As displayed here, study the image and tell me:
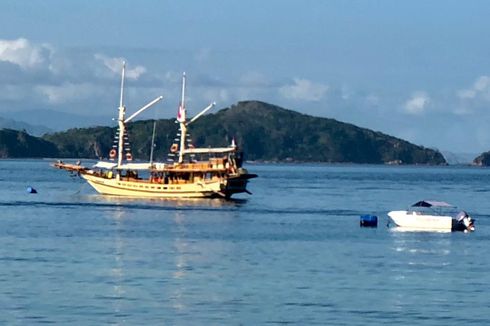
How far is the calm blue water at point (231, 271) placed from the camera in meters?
54.9

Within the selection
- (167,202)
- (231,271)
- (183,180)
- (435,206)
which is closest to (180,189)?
(183,180)

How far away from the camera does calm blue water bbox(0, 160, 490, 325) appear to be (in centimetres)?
5494

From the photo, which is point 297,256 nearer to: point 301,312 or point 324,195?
point 301,312

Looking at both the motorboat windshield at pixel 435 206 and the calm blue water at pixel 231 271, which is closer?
the calm blue water at pixel 231 271

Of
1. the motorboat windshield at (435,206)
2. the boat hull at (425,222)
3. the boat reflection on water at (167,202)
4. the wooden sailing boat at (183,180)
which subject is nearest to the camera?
the boat hull at (425,222)

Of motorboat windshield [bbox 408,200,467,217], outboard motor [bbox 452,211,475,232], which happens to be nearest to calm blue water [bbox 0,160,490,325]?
outboard motor [bbox 452,211,475,232]

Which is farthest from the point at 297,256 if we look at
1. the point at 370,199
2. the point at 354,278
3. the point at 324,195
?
the point at 324,195

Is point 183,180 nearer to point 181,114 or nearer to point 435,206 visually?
point 181,114

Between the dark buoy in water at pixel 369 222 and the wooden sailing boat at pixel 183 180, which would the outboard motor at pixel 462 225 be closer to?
the dark buoy in water at pixel 369 222

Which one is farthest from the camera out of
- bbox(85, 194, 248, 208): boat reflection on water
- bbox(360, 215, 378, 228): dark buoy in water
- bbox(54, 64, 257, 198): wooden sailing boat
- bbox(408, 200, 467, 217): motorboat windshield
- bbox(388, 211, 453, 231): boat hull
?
bbox(54, 64, 257, 198): wooden sailing boat

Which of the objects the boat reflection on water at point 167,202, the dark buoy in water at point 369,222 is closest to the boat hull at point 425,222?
the dark buoy in water at point 369,222

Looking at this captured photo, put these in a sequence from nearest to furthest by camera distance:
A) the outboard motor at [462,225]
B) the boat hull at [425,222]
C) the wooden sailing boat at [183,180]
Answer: the outboard motor at [462,225] → the boat hull at [425,222] → the wooden sailing boat at [183,180]

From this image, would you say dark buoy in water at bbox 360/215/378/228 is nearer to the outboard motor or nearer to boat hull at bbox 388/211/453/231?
boat hull at bbox 388/211/453/231

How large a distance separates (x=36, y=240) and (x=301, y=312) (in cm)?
3620
